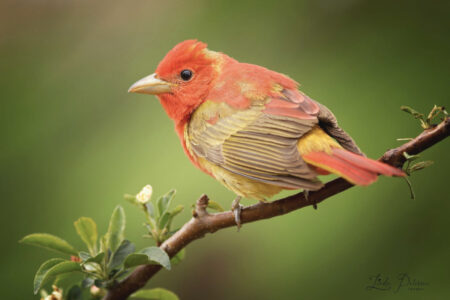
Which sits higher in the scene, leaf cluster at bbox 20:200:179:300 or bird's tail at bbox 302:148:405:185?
bird's tail at bbox 302:148:405:185

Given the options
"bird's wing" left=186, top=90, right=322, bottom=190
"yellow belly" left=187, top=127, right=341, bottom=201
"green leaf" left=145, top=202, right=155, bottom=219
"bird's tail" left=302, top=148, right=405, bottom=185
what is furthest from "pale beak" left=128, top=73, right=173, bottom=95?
"bird's tail" left=302, top=148, right=405, bottom=185

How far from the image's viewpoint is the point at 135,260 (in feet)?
5.05

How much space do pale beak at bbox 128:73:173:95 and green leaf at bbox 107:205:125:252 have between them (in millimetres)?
514

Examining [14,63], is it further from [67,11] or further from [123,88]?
[123,88]

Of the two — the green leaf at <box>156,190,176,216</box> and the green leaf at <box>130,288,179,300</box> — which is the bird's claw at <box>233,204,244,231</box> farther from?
the green leaf at <box>130,288,179,300</box>

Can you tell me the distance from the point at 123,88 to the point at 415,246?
1.69 metres

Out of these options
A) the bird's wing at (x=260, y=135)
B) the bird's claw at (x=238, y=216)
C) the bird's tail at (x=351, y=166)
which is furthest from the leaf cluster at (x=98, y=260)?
the bird's tail at (x=351, y=166)

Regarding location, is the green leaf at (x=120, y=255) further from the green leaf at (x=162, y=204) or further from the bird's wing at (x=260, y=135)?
the bird's wing at (x=260, y=135)

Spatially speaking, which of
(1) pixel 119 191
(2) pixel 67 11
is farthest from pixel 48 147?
(2) pixel 67 11

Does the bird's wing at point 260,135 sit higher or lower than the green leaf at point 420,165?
higher

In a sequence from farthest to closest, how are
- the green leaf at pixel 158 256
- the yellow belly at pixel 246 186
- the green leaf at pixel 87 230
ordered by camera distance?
the yellow belly at pixel 246 186 < the green leaf at pixel 87 230 < the green leaf at pixel 158 256

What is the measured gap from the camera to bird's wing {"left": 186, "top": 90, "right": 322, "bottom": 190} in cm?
163

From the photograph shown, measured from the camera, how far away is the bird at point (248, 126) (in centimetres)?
159

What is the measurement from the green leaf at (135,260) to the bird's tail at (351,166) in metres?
0.55
